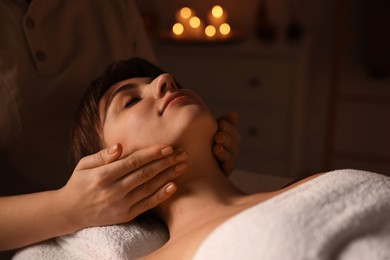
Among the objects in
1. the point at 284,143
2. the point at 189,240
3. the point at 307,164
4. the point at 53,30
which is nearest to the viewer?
the point at 189,240

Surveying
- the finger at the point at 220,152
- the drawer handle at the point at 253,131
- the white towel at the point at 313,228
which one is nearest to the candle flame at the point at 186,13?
the drawer handle at the point at 253,131

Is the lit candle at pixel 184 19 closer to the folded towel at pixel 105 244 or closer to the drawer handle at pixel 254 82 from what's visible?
the drawer handle at pixel 254 82

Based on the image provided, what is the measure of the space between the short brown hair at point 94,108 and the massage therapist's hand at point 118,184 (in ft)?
0.55

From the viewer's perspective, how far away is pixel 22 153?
126 cm

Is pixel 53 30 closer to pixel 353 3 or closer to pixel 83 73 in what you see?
pixel 83 73

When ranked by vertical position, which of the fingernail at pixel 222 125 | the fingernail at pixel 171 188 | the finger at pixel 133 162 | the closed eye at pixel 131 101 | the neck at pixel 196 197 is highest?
the closed eye at pixel 131 101

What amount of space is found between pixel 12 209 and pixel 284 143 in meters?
1.71

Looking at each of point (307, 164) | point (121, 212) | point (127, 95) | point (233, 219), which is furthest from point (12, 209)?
point (307, 164)

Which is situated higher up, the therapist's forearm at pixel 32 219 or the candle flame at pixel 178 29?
the candle flame at pixel 178 29

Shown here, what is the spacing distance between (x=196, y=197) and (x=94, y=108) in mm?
333

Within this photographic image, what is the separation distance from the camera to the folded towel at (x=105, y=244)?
95 cm

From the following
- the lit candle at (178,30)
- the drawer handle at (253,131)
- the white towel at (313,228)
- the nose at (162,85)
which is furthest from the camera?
the lit candle at (178,30)

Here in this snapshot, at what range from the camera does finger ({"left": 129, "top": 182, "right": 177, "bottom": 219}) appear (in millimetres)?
978

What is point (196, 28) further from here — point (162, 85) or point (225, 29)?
point (162, 85)
